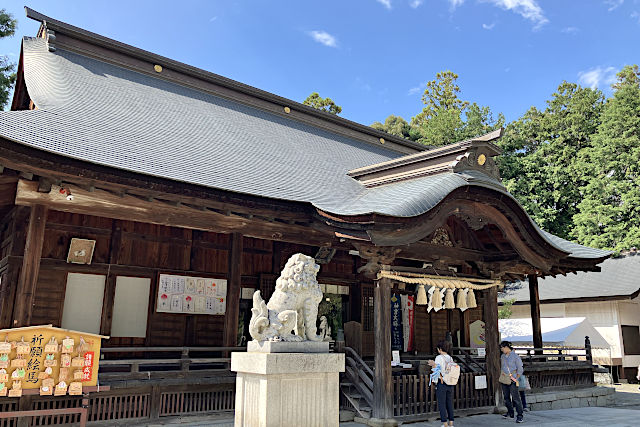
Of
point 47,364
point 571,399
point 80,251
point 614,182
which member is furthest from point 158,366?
point 614,182

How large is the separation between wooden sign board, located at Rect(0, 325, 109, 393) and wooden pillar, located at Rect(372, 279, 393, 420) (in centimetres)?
499

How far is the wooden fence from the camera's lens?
32.1 feet

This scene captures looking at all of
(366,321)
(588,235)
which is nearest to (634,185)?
(588,235)

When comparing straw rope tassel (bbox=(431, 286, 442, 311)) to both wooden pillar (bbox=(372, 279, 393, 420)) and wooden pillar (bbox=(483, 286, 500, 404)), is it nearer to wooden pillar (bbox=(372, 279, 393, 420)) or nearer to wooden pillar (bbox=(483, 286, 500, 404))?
wooden pillar (bbox=(483, 286, 500, 404))

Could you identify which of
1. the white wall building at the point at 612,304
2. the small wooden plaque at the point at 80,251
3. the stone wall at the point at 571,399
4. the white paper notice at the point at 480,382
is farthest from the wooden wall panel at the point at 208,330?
the white wall building at the point at 612,304

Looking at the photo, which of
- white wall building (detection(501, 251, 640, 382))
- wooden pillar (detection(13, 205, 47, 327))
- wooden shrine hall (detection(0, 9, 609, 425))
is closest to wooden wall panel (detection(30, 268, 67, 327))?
wooden shrine hall (detection(0, 9, 609, 425))

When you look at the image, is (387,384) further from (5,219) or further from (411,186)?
(5,219)

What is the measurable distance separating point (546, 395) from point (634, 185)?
21376mm

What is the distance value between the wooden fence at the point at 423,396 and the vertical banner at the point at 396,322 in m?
3.80

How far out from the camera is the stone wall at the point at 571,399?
13067 millimetres

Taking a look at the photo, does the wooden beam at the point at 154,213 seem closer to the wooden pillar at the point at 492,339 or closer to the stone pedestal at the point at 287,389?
the stone pedestal at the point at 287,389

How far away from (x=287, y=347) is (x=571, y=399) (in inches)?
460

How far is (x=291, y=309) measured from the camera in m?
6.19

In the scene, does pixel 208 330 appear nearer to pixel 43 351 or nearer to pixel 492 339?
pixel 43 351
